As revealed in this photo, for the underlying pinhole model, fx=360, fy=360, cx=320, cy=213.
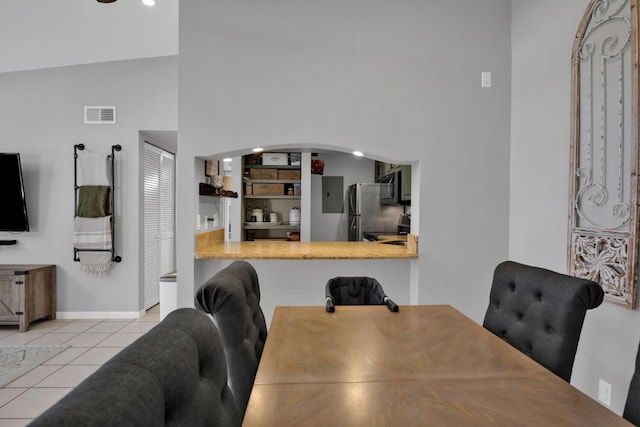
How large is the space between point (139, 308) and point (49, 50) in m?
3.00

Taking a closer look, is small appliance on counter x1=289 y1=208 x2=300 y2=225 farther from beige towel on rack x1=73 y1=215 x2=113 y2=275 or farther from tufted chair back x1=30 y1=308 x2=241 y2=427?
tufted chair back x1=30 y1=308 x2=241 y2=427

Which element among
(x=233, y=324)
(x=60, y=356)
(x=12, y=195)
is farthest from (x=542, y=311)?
(x=12, y=195)

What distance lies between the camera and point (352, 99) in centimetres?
292

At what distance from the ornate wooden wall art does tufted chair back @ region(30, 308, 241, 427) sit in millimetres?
2045

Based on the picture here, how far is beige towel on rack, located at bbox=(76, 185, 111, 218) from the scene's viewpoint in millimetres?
4113

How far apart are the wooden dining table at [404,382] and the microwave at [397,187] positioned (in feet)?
9.46

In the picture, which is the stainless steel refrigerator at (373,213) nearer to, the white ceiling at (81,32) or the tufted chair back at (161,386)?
the white ceiling at (81,32)

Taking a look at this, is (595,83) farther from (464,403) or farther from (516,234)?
(464,403)

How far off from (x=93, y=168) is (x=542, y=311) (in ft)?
15.0

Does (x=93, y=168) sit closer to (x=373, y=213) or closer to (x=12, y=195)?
(x=12, y=195)

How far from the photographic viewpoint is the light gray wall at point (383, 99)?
9.45 feet

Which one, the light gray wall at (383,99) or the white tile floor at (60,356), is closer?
the white tile floor at (60,356)

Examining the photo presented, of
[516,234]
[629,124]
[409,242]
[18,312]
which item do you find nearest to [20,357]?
[18,312]

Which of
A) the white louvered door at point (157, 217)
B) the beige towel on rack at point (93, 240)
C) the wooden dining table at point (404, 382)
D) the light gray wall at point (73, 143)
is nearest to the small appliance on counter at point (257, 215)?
the white louvered door at point (157, 217)
